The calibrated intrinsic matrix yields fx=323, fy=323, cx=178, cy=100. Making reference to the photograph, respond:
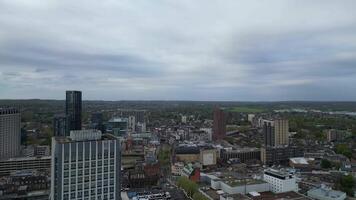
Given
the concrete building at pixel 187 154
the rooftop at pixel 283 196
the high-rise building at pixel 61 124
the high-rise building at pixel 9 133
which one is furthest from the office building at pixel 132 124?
the rooftop at pixel 283 196

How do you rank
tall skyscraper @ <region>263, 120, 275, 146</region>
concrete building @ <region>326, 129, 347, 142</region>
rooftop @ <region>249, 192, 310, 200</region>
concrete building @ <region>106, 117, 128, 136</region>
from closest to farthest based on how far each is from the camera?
1. rooftop @ <region>249, 192, 310, 200</region>
2. tall skyscraper @ <region>263, 120, 275, 146</region>
3. concrete building @ <region>106, 117, 128, 136</region>
4. concrete building @ <region>326, 129, 347, 142</region>

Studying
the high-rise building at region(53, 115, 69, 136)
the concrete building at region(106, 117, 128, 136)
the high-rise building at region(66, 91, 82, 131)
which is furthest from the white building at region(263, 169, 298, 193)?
the concrete building at region(106, 117, 128, 136)

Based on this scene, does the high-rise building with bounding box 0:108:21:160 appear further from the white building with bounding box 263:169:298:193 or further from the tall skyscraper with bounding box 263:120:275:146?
the tall skyscraper with bounding box 263:120:275:146

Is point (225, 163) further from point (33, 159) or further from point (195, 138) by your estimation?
point (33, 159)

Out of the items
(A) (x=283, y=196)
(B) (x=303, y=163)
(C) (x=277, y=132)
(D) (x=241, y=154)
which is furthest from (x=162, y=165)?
(C) (x=277, y=132)

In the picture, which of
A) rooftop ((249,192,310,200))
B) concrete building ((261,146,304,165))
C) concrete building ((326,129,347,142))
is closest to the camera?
rooftop ((249,192,310,200))

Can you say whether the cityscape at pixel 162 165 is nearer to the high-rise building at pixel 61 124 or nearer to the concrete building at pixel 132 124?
the high-rise building at pixel 61 124
